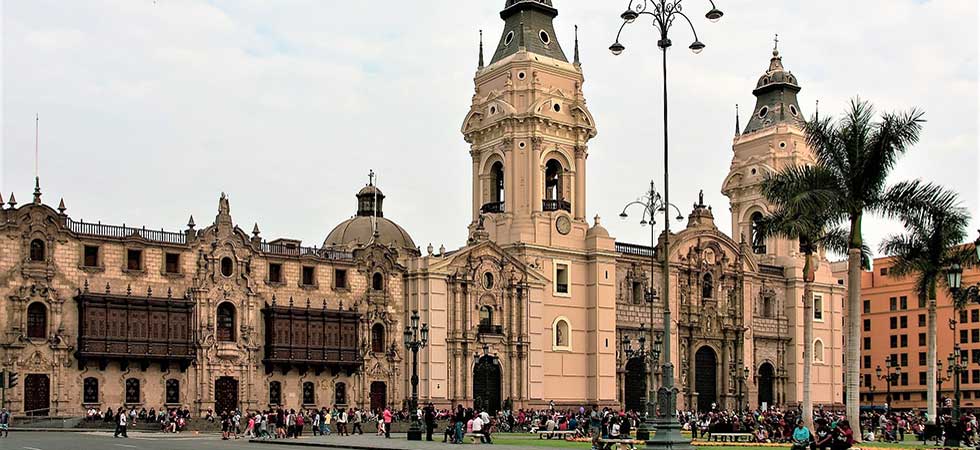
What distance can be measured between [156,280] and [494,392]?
2099cm

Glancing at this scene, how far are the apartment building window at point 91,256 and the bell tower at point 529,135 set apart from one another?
895 inches

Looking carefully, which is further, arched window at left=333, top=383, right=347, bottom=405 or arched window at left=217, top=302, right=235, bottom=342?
arched window at left=333, top=383, right=347, bottom=405

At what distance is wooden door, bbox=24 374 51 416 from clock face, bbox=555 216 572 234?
30167 millimetres

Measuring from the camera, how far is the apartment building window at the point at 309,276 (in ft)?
219

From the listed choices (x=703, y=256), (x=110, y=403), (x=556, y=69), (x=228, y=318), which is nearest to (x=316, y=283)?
(x=228, y=318)

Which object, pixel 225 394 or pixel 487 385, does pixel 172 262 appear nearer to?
pixel 225 394

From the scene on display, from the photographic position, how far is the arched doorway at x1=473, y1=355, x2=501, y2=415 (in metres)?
71.7

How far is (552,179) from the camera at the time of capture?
7775 centimetres

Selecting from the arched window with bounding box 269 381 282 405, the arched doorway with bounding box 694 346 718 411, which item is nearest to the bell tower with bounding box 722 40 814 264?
the arched doorway with bounding box 694 346 718 411

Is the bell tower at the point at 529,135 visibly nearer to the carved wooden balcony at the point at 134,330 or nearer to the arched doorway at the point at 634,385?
the arched doorway at the point at 634,385

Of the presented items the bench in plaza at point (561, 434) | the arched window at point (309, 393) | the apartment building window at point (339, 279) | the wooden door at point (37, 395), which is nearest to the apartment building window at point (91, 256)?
the wooden door at point (37, 395)

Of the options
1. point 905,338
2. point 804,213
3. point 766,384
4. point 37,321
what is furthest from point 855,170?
point 905,338

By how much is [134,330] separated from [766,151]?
48098mm

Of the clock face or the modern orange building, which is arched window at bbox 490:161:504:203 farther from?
the modern orange building
